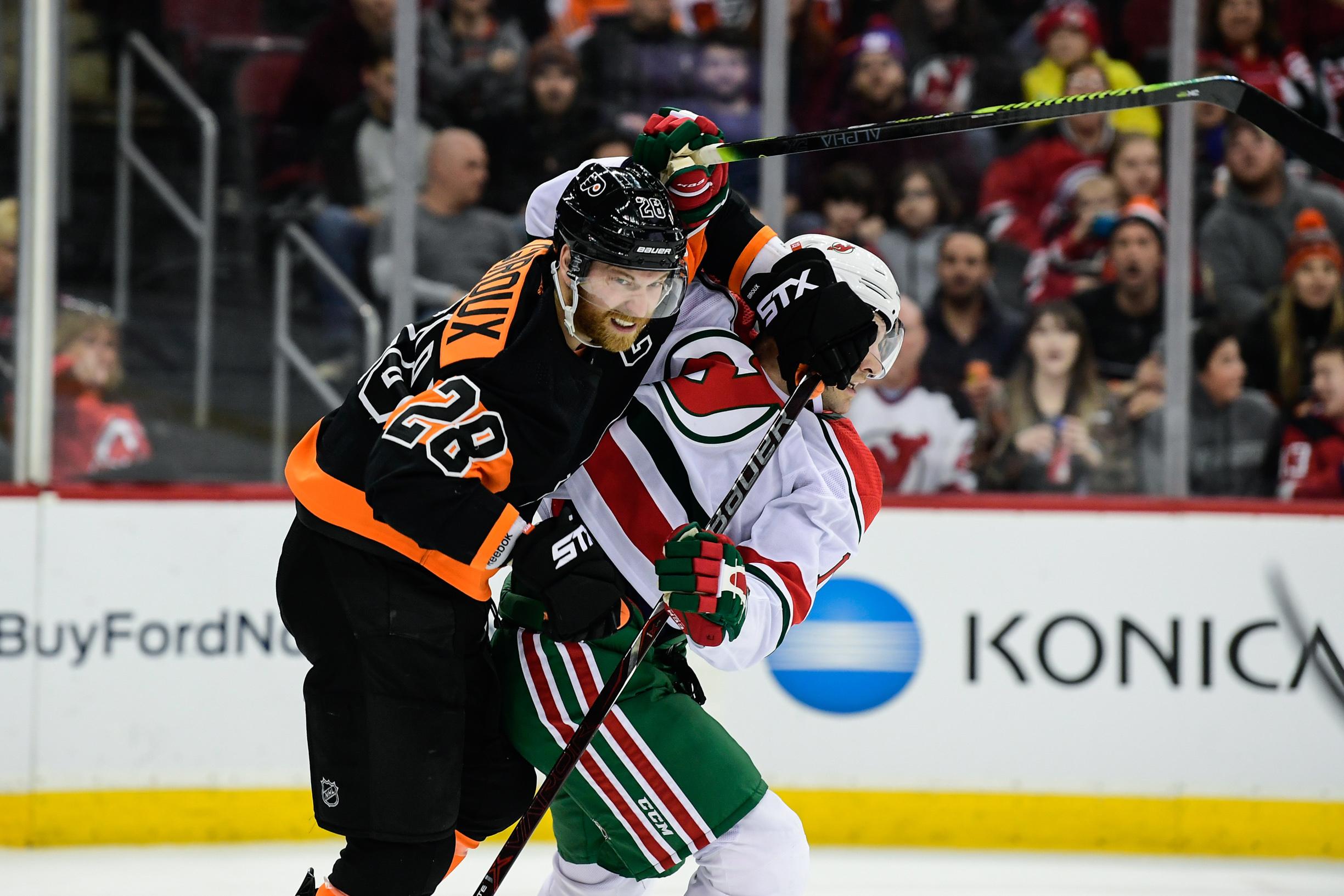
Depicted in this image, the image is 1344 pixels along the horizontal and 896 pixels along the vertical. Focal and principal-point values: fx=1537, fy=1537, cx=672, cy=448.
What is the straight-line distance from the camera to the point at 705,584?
1896mm

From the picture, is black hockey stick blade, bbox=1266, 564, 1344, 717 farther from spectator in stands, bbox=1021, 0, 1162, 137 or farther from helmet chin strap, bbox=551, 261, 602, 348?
helmet chin strap, bbox=551, 261, 602, 348

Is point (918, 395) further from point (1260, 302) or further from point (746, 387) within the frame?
point (746, 387)

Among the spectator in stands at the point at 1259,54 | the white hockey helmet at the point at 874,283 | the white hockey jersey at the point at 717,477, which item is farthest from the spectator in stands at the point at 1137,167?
the white hockey jersey at the point at 717,477

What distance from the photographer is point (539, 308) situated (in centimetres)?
199

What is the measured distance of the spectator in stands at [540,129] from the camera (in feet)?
13.3

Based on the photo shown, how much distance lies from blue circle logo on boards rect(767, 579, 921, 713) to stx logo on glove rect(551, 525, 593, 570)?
192 cm

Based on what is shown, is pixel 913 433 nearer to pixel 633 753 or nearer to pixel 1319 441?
pixel 1319 441

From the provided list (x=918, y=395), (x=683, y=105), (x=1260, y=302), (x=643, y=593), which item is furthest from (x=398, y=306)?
(x=1260, y=302)

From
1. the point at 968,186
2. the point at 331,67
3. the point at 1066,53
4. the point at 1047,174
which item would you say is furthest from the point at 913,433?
the point at 331,67

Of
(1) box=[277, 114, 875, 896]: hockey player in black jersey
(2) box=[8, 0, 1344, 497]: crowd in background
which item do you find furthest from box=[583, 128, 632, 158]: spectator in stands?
(1) box=[277, 114, 875, 896]: hockey player in black jersey

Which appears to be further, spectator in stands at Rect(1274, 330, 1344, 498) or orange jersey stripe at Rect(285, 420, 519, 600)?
spectator in stands at Rect(1274, 330, 1344, 498)

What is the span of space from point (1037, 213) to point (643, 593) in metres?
2.36

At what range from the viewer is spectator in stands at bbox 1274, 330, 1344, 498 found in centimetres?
388

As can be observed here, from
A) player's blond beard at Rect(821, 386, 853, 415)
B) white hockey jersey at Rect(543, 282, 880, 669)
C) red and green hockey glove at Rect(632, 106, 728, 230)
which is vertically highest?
red and green hockey glove at Rect(632, 106, 728, 230)
